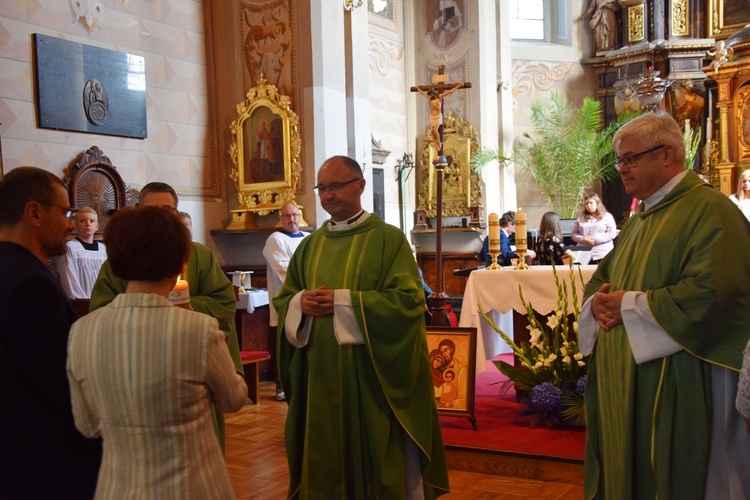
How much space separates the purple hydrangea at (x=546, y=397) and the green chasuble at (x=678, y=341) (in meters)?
1.96

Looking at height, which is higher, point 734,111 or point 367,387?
point 734,111

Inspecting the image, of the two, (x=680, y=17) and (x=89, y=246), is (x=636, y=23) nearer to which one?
(x=680, y=17)

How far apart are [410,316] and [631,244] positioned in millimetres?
933

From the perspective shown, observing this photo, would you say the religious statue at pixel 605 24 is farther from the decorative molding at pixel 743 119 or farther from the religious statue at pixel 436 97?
the religious statue at pixel 436 97

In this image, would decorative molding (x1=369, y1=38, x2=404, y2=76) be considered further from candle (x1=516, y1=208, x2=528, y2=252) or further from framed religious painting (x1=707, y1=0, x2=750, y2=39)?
candle (x1=516, y1=208, x2=528, y2=252)

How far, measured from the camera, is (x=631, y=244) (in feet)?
9.69

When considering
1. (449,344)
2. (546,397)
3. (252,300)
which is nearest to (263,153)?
(252,300)

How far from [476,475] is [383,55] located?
9.06 meters

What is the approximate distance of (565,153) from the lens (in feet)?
43.9

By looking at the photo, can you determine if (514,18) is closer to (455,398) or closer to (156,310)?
(455,398)

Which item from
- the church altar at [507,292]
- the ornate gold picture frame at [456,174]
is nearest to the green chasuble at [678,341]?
the church altar at [507,292]

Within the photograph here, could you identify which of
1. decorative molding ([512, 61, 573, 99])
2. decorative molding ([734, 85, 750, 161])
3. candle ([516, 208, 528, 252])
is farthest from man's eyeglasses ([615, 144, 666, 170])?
decorative molding ([512, 61, 573, 99])

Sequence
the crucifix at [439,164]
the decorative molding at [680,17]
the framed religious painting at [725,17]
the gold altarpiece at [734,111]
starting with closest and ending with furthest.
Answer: the crucifix at [439,164], the gold altarpiece at [734,111], the framed religious painting at [725,17], the decorative molding at [680,17]

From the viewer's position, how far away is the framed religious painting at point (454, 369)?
499 cm
